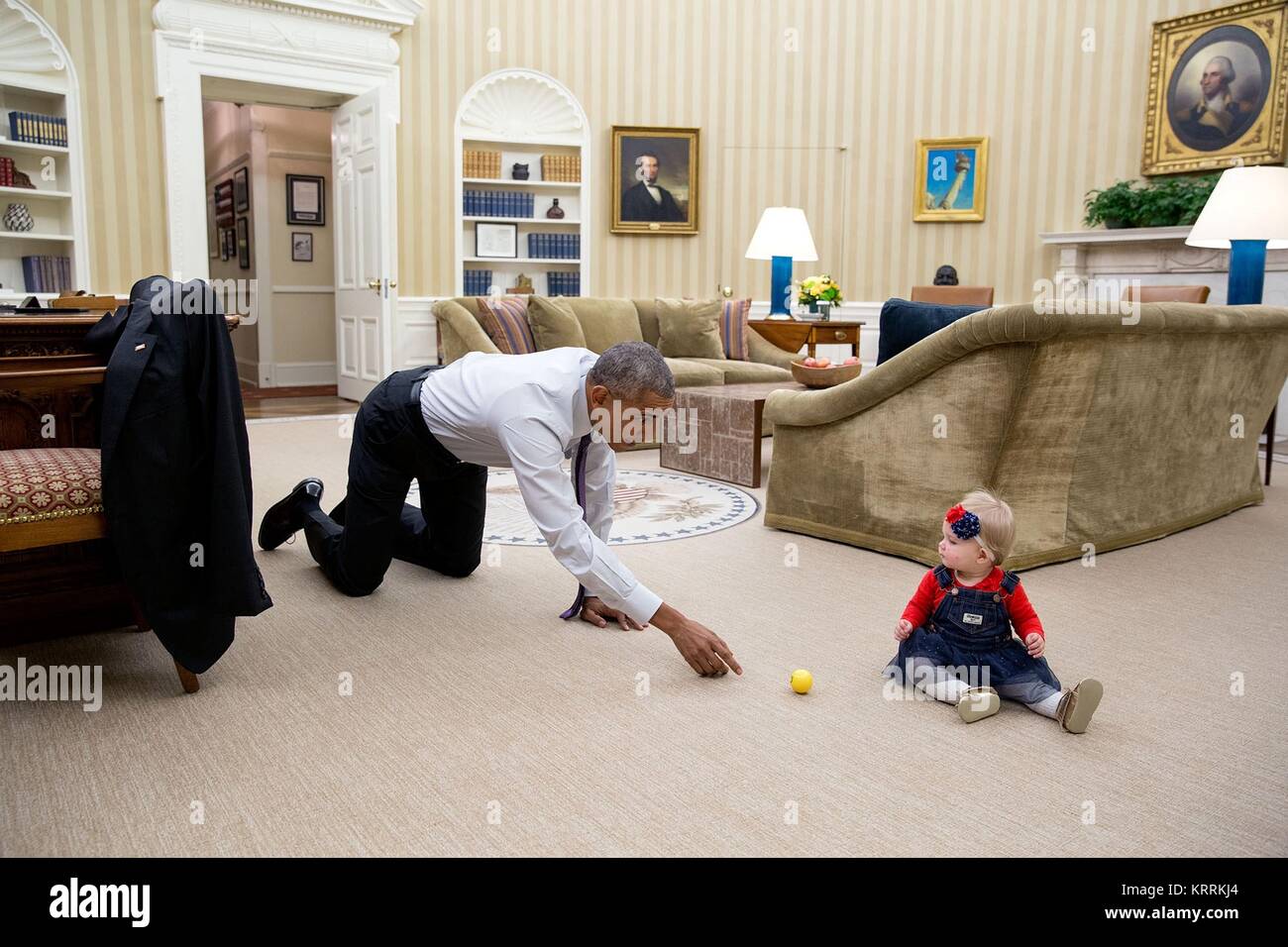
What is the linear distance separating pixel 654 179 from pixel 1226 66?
14.0ft

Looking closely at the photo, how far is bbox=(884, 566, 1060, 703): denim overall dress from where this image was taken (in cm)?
240

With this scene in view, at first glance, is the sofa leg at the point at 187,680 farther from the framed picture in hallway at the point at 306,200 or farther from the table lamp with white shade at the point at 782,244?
the framed picture in hallway at the point at 306,200

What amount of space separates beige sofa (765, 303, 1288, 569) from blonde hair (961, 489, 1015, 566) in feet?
3.45

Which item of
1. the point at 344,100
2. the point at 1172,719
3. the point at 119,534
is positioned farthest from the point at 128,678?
the point at 344,100

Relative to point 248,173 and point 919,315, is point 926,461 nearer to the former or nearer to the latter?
point 919,315

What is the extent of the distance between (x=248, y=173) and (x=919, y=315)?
7887mm

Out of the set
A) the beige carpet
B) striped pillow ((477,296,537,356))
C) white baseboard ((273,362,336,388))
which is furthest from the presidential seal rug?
white baseboard ((273,362,336,388))

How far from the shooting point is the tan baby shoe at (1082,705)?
2.22 m

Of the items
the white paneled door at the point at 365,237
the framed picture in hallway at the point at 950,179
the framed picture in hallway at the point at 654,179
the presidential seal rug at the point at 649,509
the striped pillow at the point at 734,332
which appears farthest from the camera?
the framed picture in hallway at the point at 654,179

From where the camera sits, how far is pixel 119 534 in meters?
2.31

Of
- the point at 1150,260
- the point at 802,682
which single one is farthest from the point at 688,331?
the point at 802,682

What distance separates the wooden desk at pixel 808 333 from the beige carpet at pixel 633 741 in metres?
3.70

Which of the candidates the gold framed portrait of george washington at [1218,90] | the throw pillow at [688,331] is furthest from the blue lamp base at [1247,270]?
the throw pillow at [688,331]

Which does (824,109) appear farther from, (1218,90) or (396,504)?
(396,504)
